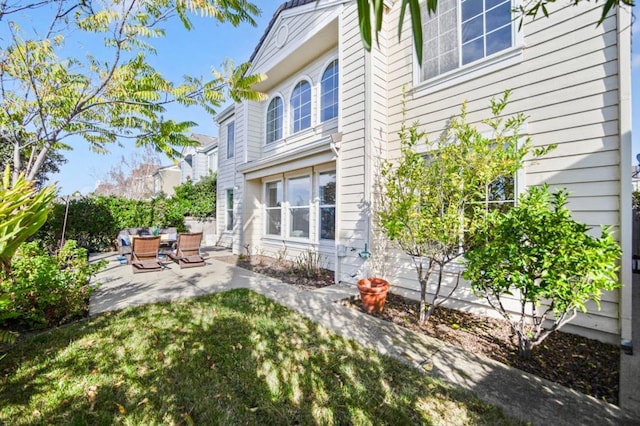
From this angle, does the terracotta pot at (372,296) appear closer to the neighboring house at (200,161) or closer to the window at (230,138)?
the window at (230,138)

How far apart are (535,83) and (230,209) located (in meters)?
11.4

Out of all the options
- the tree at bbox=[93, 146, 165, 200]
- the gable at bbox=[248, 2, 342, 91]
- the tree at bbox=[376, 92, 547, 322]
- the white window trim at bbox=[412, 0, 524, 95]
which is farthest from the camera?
the tree at bbox=[93, 146, 165, 200]

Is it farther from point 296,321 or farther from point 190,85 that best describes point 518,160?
point 190,85

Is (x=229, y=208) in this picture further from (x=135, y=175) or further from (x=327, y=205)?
(x=135, y=175)

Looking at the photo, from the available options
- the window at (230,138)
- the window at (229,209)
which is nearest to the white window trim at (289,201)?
the window at (229,209)

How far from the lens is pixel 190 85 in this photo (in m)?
4.36

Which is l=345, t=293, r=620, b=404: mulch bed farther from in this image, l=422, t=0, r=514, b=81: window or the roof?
the roof

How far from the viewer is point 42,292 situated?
3893 mm

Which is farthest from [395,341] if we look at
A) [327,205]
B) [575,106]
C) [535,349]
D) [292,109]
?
[292,109]

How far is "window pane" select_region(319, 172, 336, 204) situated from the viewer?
793 cm

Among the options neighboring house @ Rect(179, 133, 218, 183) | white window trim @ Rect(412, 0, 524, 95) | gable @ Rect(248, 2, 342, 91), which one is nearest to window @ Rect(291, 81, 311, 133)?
gable @ Rect(248, 2, 342, 91)

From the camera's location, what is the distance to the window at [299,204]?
29.0 feet

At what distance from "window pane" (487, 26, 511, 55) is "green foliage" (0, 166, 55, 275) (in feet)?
21.8

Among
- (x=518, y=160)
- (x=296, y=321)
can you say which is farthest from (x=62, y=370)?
(x=518, y=160)
